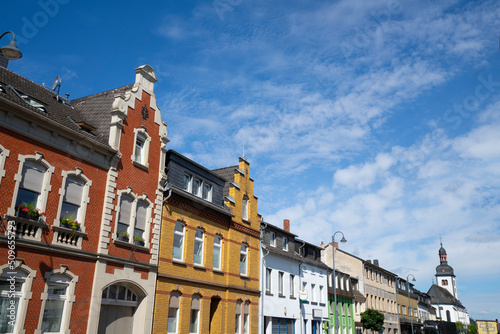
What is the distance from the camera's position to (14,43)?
50.2 ft

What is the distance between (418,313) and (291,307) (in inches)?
2203

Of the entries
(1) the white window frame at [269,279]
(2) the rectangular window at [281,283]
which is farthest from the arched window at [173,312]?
(2) the rectangular window at [281,283]

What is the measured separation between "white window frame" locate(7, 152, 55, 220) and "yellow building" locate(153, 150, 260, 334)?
22.7 ft

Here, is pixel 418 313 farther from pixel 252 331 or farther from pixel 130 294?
pixel 130 294

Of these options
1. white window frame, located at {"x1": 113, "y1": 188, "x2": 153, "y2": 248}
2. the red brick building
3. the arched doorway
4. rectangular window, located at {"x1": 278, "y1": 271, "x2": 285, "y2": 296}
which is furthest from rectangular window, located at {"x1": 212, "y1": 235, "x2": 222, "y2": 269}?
rectangular window, located at {"x1": 278, "y1": 271, "x2": 285, "y2": 296}

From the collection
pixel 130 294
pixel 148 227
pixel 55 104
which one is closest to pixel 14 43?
pixel 55 104

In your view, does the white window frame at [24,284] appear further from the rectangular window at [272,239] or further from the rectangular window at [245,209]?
the rectangular window at [272,239]

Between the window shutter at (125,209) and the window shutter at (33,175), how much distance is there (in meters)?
4.23

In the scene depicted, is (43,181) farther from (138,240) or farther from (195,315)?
(195,315)

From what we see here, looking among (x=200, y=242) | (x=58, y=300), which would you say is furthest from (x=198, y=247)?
(x=58, y=300)

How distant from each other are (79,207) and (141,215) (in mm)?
3752

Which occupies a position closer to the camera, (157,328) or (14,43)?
(14,43)

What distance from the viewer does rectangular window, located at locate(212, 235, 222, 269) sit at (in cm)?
2722

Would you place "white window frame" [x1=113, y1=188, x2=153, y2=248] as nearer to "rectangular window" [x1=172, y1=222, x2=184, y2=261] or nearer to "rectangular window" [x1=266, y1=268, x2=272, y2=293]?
"rectangular window" [x1=172, y1=222, x2=184, y2=261]
